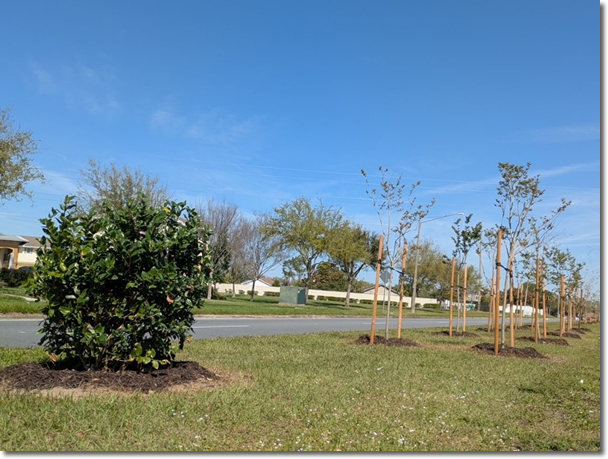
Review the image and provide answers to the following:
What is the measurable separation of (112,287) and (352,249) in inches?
1471

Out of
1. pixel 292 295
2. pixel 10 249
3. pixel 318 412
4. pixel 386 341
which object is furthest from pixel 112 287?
pixel 10 249

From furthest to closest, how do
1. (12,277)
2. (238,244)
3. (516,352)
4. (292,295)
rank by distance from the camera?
(238,244) < (292,295) < (12,277) < (516,352)

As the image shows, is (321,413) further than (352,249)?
No

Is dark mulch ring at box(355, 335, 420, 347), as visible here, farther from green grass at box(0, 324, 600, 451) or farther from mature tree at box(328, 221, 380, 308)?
mature tree at box(328, 221, 380, 308)

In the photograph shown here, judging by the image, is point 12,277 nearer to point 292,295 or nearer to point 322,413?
point 292,295

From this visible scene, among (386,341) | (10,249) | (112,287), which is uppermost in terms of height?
(10,249)

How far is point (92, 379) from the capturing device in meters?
6.08

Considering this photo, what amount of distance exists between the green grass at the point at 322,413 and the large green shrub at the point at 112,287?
79cm

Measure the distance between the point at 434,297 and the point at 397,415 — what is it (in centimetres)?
8747

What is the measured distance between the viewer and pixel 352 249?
1704 inches

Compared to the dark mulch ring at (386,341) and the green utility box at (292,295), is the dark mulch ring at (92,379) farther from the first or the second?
the green utility box at (292,295)

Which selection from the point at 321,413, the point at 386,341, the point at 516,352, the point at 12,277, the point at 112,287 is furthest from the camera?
the point at 12,277

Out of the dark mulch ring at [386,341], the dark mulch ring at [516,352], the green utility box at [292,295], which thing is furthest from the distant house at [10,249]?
the dark mulch ring at [516,352]

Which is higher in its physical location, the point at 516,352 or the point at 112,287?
the point at 112,287
